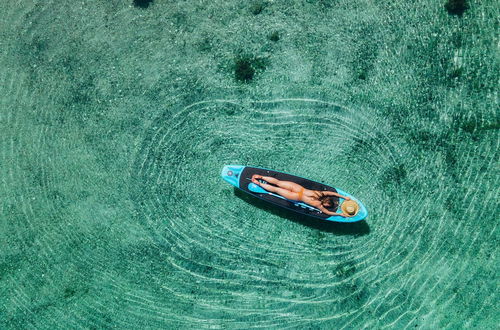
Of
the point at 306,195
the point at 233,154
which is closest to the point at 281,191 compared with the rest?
the point at 306,195

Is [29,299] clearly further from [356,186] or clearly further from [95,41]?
[356,186]

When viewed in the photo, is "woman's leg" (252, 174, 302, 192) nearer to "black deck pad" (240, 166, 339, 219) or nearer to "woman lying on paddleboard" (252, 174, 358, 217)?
"woman lying on paddleboard" (252, 174, 358, 217)

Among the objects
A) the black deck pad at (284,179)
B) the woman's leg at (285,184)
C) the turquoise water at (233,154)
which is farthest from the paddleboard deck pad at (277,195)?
the turquoise water at (233,154)

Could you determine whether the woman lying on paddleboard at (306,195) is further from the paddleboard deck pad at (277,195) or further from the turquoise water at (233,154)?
the turquoise water at (233,154)

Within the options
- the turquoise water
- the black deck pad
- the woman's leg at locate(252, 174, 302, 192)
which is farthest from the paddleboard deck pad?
the turquoise water

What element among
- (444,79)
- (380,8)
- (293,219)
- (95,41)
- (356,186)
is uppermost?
(380,8)

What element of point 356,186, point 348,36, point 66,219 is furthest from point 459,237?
point 66,219

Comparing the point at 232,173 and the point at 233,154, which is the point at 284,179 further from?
the point at 233,154
